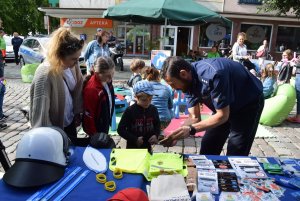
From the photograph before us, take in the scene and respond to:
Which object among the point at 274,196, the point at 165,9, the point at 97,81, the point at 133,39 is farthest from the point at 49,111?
the point at 133,39

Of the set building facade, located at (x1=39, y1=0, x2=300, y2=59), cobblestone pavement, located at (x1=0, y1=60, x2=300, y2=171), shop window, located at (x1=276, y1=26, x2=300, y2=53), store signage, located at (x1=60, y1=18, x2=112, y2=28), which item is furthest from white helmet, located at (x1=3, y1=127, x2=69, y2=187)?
shop window, located at (x1=276, y1=26, x2=300, y2=53)

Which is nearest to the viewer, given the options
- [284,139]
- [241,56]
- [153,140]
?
[153,140]

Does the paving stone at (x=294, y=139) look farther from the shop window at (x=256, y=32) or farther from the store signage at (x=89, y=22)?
the store signage at (x=89, y=22)

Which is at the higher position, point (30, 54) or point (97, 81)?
point (97, 81)

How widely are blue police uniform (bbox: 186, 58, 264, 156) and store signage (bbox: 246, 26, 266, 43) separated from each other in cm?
1817

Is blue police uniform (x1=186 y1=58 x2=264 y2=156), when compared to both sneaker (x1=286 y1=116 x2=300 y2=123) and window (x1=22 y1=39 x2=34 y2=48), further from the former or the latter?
window (x1=22 y1=39 x2=34 y2=48)

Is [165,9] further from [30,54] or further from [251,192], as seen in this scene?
[30,54]

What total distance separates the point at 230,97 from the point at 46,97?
1.30 meters

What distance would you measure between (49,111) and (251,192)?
4.90 ft

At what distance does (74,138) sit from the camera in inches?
103

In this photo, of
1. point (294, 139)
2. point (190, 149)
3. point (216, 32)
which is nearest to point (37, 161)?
point (190, 149)

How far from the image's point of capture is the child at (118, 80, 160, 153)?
298 cm

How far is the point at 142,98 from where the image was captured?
3.01 meters

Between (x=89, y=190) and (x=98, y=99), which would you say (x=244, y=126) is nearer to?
(x=98, y=99)
